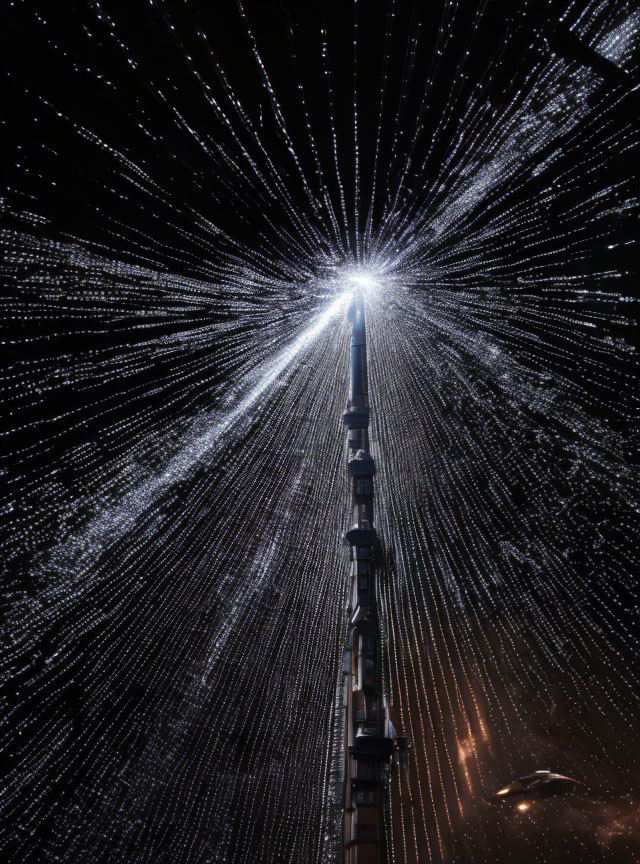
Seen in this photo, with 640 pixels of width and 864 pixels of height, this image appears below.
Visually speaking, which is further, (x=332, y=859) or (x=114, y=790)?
(x=114, y=790)

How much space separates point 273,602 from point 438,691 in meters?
3.44

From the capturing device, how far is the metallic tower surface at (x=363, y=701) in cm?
304

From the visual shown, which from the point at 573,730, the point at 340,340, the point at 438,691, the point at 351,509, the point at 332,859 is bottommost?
the point at 573,730

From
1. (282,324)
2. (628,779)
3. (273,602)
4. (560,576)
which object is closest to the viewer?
(282,324)

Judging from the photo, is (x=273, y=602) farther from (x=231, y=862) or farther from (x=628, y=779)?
(x=628, y=779)

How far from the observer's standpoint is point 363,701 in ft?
10.8

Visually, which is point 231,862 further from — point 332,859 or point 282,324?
point 282,324

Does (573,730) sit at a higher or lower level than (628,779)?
higher

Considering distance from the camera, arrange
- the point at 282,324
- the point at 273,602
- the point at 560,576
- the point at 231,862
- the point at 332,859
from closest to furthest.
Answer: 1. the point at 332,859
2. the point at 282,324
3. the point at 231,862
4. the point at 273,602
5. the point at 560,576

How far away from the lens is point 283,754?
6.91m

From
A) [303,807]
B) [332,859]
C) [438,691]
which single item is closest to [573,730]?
[438,691]

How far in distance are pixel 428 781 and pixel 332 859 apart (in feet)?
13.4

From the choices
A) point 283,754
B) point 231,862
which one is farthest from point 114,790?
point 283,754

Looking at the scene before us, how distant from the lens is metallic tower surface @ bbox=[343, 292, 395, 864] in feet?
9.96
